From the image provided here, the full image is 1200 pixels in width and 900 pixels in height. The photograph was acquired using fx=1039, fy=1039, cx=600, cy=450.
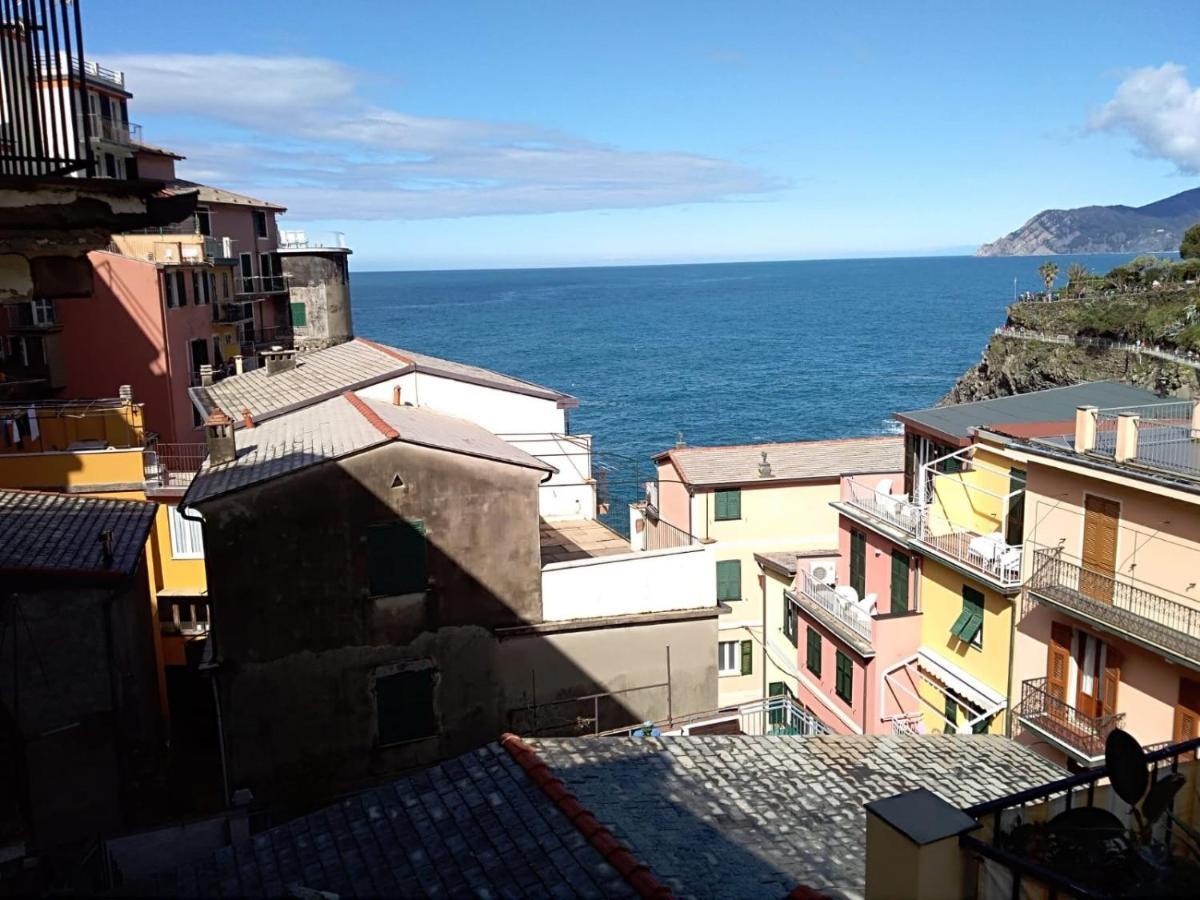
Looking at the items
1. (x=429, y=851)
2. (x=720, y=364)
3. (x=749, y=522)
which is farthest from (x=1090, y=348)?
(x=429, y=851)

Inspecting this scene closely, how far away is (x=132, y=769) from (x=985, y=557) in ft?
55.5

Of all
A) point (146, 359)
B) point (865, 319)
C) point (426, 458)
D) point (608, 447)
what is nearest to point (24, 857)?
point (426, 458)

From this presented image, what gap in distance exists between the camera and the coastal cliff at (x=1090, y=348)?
5778 centimetres

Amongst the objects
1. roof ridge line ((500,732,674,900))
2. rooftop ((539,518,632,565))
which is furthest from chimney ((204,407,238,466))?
roof ridge line ((500,732,674,900))

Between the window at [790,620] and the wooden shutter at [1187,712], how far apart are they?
1219 centimetres

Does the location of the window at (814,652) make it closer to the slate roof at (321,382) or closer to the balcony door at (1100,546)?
the balcony door at (1100,546)

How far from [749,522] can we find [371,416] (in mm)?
15357

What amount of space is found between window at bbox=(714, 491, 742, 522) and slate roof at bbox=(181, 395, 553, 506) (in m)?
10.2

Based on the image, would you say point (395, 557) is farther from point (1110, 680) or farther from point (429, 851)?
point (1110, 680)

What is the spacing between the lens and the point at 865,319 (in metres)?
185

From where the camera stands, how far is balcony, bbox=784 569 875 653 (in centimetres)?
2550

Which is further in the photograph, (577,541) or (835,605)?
(835,605)

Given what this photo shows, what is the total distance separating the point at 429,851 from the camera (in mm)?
9797

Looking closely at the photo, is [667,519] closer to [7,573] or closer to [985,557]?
[985,557]
